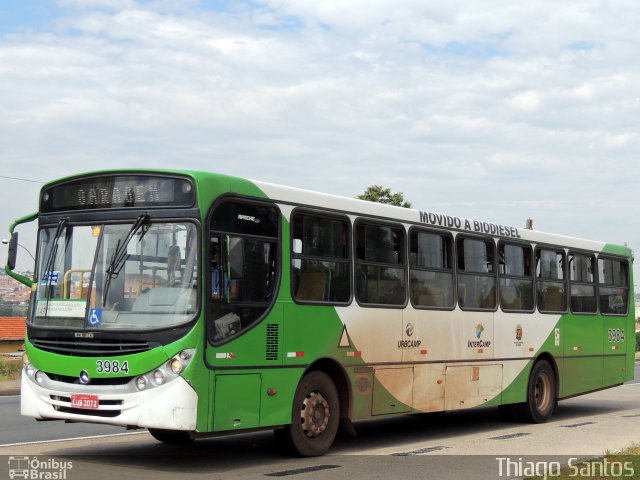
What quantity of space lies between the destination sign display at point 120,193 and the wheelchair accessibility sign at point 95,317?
118cm

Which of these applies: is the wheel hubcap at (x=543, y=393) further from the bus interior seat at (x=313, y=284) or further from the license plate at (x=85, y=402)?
the license plate at (x=85, y=402)

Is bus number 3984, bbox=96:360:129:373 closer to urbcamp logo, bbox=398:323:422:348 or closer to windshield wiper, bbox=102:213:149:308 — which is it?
windshield wiper, bbox=102:213:149:308

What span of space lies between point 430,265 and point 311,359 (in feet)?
10.7

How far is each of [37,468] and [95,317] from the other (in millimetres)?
1621

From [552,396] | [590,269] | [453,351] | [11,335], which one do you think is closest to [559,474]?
[453,351]

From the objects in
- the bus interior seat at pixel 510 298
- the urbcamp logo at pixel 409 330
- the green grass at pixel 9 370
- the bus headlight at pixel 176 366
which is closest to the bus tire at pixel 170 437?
the bus headlight at pixel 176 366

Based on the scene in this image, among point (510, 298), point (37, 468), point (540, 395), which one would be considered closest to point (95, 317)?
point (37, 468)

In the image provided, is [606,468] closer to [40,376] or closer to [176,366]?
[176,366]

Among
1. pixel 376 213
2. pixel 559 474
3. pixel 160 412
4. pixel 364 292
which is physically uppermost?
pixel 376 213

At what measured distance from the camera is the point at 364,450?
43.1ft

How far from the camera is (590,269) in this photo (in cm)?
1952

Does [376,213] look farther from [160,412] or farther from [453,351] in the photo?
[160,412]

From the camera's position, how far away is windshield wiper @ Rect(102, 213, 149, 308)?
10.8 m

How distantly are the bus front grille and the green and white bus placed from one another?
2 cm
